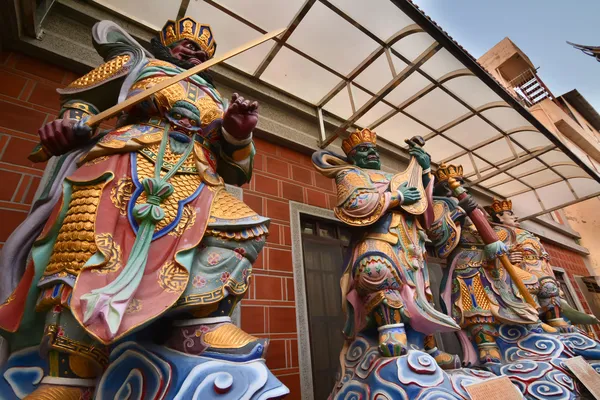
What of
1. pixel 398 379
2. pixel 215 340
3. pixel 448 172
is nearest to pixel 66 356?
pixel 215 340

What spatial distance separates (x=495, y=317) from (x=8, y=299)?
2.20m

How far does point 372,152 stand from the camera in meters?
1.87

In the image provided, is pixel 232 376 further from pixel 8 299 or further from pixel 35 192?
pixel 35 192

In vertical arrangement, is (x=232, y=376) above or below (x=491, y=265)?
below

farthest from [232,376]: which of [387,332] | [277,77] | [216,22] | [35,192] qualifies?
[277,77]

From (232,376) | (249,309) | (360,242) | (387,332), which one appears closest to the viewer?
(232,376)

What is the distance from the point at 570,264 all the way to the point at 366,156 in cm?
565

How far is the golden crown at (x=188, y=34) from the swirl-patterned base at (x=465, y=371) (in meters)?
1.44

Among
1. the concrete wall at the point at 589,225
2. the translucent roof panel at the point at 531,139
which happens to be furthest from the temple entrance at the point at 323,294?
the concrete wall at the point at 589,225

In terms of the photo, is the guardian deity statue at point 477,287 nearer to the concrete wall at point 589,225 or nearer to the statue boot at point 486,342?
the statue boot at point 486,342

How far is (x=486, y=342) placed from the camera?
1847 millimetres

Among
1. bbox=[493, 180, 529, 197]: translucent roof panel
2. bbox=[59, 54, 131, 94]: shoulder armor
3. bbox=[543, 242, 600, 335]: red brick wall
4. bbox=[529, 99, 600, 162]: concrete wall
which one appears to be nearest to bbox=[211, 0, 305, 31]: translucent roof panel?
bbox=[59, 54, 131, 94]: shoulder armor

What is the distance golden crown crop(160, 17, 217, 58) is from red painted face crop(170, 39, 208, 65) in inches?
0.9

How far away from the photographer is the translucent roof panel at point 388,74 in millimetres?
1978
